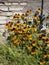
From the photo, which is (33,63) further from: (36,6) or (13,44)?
(36,6)

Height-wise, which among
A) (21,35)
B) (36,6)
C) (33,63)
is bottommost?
(33,63)

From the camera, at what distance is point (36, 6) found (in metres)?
5.44

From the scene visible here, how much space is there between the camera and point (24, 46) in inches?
189

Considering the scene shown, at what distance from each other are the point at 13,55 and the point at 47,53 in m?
0.58

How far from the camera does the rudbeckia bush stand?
4.52 meters

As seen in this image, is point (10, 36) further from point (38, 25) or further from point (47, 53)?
point (47, 53)

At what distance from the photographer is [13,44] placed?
4.88 metres

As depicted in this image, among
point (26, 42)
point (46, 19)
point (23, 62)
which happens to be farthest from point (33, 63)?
point (46, 19)

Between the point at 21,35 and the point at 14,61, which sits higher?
the point at 21,35

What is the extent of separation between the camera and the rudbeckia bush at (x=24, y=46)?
4516 mm

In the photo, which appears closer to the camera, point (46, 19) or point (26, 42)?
point (26, 42)

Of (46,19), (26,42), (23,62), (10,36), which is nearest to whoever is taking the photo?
(23,62)

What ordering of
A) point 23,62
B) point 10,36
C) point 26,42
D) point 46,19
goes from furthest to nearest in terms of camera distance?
point 46,19, point 10,36, point 26,42, point 23,62

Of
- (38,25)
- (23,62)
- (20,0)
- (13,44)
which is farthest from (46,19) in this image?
(23,62)
